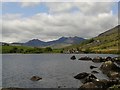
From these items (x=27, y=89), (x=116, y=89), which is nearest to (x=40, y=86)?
(x=27, y=89)

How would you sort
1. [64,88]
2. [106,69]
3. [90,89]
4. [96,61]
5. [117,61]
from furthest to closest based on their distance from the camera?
[96,61] → [117,61] → [106,69] → [64,88] → [90,89]

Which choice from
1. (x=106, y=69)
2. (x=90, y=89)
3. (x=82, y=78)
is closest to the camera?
(x=90, y=89)

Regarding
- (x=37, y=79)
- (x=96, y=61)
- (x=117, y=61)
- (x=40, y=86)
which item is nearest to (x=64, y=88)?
(x=40, y=86)

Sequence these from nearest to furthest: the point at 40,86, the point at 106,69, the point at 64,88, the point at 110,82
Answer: the point at 110,82 → the point at 64,88 → the point at 40,86 → the point at 106,69

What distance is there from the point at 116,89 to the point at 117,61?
8406cm

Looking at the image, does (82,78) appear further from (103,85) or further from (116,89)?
(116,89)

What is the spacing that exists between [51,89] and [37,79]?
1466cm

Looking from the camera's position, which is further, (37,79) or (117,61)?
(117,61)

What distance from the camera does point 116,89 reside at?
1609 inches

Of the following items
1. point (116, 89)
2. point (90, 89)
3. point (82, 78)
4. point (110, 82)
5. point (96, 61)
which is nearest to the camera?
point (116, 89)

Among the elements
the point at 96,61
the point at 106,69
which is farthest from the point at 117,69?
the point at 96,61

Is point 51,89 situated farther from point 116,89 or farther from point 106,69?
point 106,69

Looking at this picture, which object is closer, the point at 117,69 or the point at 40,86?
the point at 40,86

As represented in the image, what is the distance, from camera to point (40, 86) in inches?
2232
